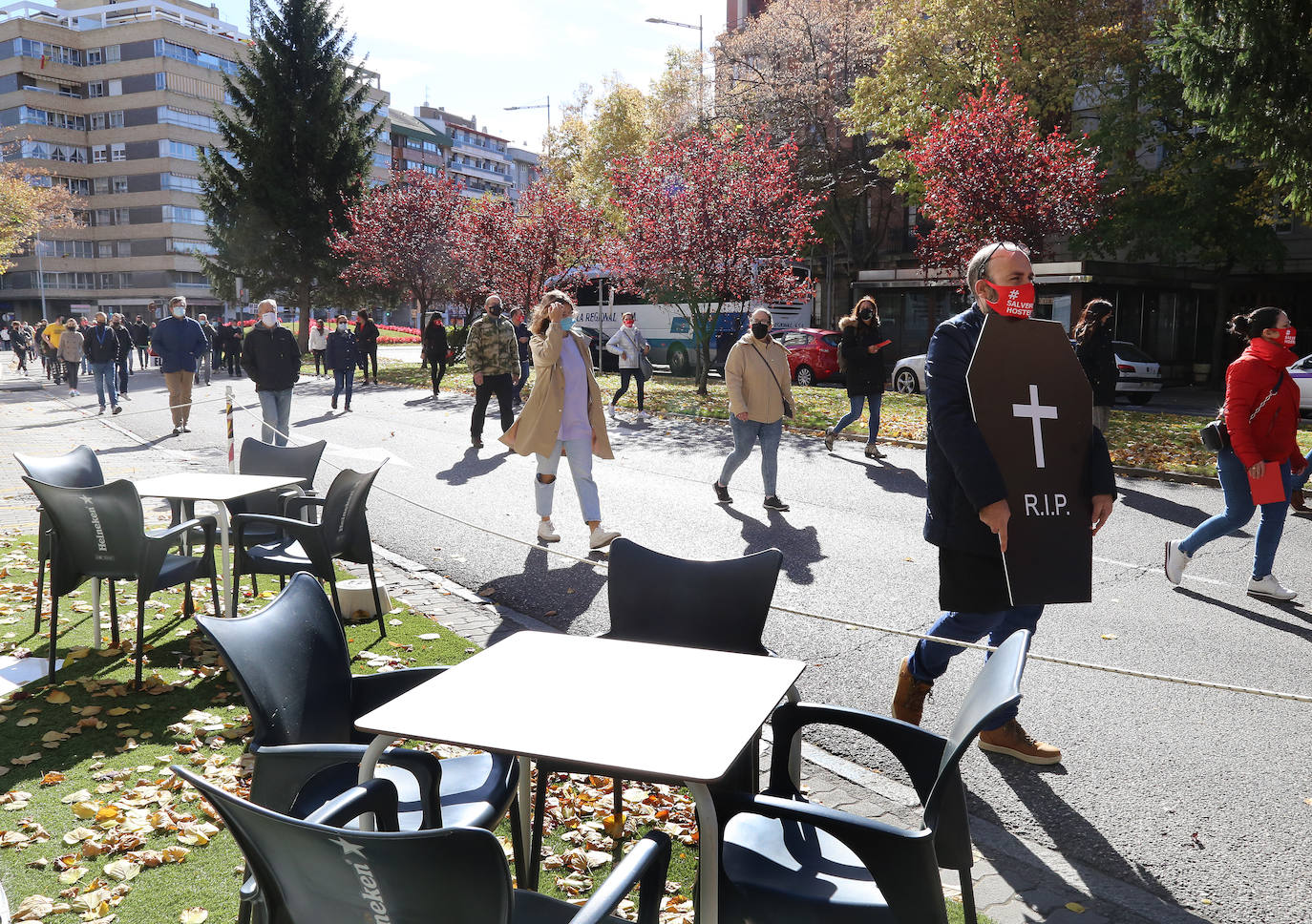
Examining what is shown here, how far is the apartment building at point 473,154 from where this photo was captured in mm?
122375

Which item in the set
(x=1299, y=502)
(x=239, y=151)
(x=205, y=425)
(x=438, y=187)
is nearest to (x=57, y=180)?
(x=239, y=151)

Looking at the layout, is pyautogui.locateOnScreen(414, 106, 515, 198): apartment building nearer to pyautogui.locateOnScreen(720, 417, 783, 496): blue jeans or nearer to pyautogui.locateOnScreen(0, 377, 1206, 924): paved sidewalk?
pyautogui.locateOnScreen(720, 417, 783, 496): blue jeans

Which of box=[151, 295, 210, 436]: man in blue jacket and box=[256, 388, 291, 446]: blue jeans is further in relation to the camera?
box=[151, 295, 210, 436]: man in blue jacket

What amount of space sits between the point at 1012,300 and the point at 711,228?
19296 millimetres

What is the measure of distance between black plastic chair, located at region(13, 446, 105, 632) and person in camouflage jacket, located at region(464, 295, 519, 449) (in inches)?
316

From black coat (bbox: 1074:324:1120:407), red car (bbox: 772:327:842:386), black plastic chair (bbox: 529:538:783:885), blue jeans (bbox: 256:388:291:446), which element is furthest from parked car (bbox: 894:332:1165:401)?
black plastic chair (bbox: 529:538:783:885)

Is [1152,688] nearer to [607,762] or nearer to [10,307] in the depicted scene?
[607,762]

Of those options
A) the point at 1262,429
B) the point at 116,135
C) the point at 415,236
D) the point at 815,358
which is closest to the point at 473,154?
the point at 116,135

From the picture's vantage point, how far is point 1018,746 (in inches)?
175

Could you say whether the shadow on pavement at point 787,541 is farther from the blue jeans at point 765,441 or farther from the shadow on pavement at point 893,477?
the shadow on pavement at point 893,477

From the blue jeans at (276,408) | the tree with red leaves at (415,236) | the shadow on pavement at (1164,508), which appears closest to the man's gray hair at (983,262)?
the shadow on pavement at (1164,508)

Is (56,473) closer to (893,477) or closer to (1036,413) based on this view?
(1036,413)

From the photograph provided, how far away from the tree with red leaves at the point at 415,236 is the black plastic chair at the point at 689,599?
32884 millimetres

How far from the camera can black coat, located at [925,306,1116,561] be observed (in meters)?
3.89
